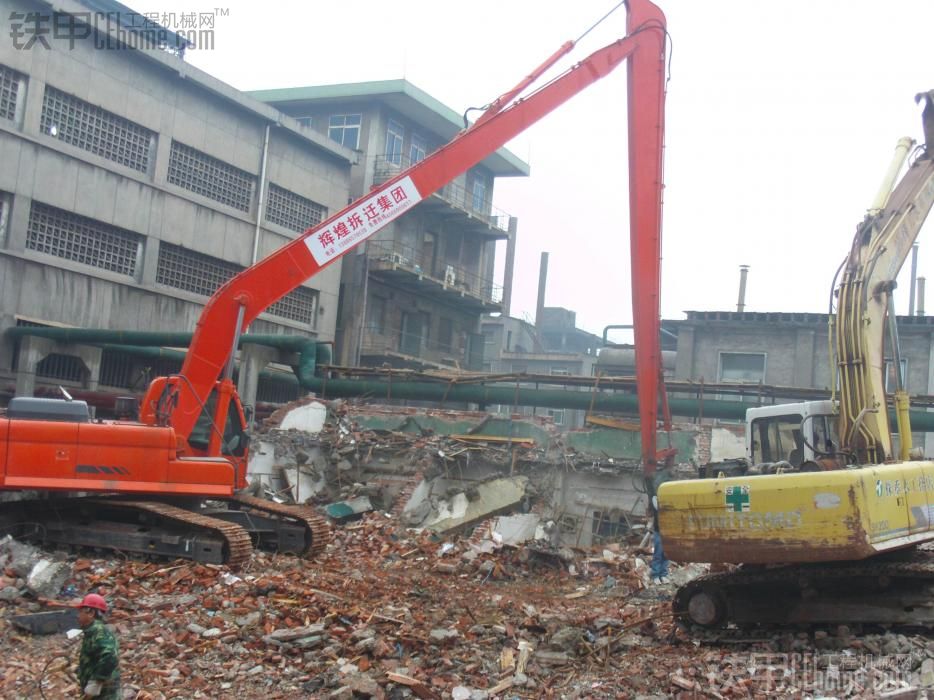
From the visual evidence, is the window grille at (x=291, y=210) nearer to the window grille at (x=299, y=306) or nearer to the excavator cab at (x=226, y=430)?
the window grille at (x=299, y=306)

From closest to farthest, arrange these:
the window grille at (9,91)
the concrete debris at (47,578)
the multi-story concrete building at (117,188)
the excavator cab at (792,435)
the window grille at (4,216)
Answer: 1. the concrete debris at (47,578)
2. the excavator cab at (792,435)
3. the window grille at (9,91)
4. the window grille at (4,216)
5. the multi-story concrete building at (117,188)

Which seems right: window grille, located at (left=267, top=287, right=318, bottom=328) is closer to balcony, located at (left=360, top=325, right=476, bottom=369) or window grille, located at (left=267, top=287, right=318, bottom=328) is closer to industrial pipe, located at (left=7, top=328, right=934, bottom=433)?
balcony, located at (left=360, top=325, right=476, bottom=369)

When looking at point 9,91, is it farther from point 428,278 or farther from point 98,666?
point 98,666

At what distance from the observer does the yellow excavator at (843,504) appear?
8.20 m

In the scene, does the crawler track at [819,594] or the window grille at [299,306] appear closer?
the crawler track at [819,594]

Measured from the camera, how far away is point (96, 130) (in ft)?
81.6

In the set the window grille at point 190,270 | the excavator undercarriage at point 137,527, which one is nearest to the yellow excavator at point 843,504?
the excavator undercarriage at point 137,527

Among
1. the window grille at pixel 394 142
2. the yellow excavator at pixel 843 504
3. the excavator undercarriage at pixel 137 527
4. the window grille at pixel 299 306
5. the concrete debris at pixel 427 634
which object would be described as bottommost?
the concrete debris at pixel 427 634

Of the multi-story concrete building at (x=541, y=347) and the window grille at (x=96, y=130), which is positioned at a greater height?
the window grille at (x=96, y=130)

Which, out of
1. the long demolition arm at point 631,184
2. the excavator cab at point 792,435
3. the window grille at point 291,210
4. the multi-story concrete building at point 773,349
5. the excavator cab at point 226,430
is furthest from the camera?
the window grille at point 291,210

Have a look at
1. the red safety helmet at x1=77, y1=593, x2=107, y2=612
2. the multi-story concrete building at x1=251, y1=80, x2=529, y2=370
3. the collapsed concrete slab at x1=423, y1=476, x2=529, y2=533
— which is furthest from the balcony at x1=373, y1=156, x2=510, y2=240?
the red safety helmet at x1=77, y1=593, x2=107, y2=612

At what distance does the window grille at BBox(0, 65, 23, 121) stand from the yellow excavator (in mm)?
19897

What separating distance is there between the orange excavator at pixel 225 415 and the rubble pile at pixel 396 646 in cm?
57

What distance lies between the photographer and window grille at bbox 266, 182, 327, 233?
31.0 m
